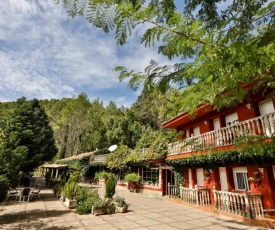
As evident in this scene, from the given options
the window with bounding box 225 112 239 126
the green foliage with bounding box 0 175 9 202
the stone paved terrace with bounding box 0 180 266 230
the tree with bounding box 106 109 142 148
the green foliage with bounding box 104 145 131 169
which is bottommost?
the stone paved terrace with bounding box 0 180 266 230

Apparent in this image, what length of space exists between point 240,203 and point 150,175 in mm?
12380

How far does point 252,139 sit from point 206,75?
1.48 m

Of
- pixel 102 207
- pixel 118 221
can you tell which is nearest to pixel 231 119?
pixel 118 221

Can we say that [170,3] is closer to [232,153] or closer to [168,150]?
[232,153]

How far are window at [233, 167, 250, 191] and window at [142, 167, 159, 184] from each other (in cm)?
1001

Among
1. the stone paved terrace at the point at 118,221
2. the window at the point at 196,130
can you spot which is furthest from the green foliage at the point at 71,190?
the window at the point at 196,130

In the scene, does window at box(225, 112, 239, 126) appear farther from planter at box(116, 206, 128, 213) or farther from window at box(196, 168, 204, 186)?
planter at box(116, 206, 128, 213)

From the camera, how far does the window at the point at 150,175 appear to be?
2025cm

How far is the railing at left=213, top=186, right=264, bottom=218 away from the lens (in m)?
8.68

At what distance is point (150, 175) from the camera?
69.4 ft

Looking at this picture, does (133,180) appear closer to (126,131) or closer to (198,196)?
(198,196)

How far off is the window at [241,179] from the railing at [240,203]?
1.01m

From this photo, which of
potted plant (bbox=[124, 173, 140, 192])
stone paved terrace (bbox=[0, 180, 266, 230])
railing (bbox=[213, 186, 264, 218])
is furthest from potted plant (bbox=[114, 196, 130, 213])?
potted plant (bbox=[124, 173, 140, 192])

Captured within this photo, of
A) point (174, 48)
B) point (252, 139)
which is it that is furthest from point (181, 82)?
point (252, 139)
